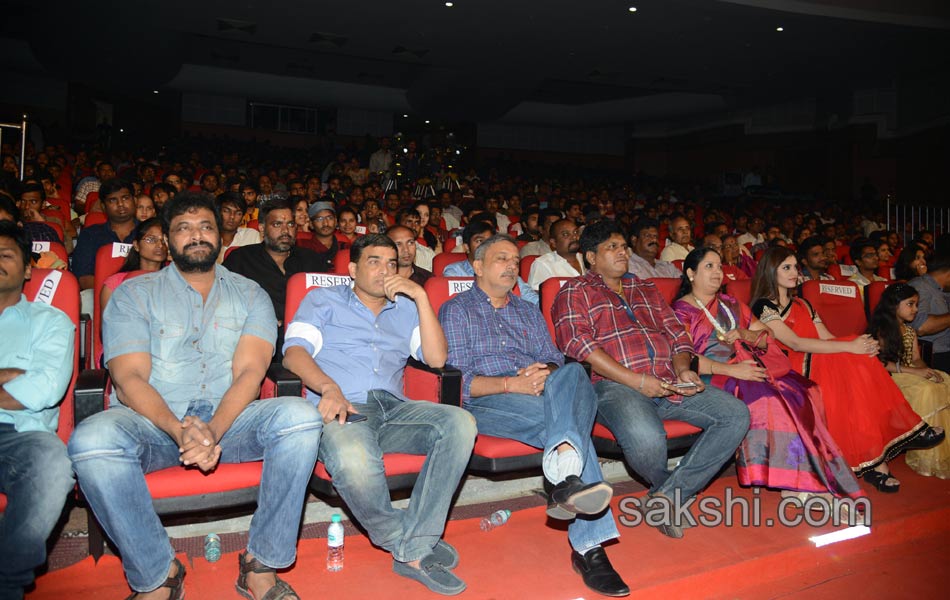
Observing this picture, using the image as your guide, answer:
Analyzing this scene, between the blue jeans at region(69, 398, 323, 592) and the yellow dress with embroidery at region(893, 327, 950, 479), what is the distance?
2769 mm

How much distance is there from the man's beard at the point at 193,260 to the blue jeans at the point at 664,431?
4.61 ft

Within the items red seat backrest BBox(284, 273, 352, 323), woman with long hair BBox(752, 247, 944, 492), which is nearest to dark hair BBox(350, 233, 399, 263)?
red seat backrest BBox(284, 273, 352, 323)

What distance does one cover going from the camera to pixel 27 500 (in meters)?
1.62

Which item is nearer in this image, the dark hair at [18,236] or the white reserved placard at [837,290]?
the dark hair at [18,236]

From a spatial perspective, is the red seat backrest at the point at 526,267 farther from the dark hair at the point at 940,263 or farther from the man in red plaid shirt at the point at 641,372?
the dark hair at the point at 940,263

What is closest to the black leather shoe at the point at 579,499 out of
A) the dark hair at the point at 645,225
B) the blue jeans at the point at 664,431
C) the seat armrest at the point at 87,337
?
the blue jeans at the point at 664,431

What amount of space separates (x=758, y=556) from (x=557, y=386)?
896 millimetres

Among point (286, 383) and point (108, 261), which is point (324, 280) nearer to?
point (286, 383)

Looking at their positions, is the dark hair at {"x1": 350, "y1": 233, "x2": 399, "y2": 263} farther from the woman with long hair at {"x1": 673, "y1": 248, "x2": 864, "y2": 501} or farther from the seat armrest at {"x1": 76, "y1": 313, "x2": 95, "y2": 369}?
the woman with long hair at {"x1": 673, "y1": 248, "x2": 864, "y2": 501}

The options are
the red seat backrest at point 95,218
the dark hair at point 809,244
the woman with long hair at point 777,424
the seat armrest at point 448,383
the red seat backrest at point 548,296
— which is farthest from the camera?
the dark hair at point 809,244

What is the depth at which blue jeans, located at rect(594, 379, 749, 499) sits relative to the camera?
2289 mm

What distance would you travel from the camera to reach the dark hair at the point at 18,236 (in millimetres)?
1953

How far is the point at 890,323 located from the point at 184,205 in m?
3.23

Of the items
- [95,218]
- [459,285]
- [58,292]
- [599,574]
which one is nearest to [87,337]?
[58,292]
